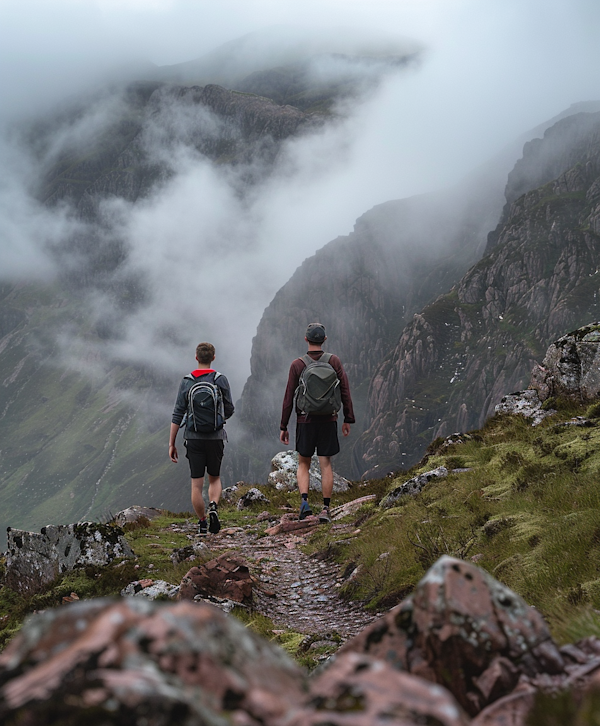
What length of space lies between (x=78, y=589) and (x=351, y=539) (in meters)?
5.27

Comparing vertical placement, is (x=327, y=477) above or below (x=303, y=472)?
below

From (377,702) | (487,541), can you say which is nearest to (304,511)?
(487,541)

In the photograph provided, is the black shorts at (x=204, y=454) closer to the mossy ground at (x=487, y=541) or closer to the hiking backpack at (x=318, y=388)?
the mossy ground at (x=487, y=541)

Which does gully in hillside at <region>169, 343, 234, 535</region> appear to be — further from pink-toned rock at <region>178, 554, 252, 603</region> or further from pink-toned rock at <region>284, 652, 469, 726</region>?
pink-toned rock at <region>284, 652, 469, 726</region>

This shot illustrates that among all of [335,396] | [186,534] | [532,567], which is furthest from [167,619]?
[186,534]

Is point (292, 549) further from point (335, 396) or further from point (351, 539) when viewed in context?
point (335, 396)

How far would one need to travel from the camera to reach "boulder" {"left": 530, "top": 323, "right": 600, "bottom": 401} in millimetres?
13953

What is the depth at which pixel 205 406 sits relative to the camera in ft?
42.1

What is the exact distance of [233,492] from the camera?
23969 mm

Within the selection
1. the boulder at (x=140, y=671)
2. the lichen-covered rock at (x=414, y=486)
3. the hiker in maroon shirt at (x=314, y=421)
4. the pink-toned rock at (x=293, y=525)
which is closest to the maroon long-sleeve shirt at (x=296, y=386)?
the hiker in maroon shirt at (x=314, y=421)

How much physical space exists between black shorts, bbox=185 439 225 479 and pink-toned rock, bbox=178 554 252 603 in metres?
4.40

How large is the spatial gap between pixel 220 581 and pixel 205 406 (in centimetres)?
503

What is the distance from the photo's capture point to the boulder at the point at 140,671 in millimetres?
1657

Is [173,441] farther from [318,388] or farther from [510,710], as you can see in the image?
[510,710]
